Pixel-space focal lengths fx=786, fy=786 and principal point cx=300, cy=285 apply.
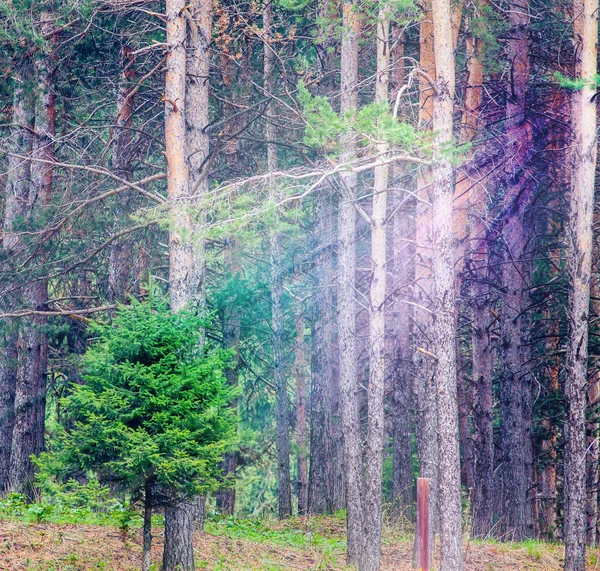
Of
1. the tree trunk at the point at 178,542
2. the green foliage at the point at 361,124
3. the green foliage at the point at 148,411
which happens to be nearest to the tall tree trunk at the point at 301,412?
the tree trunk at the point at 178,542

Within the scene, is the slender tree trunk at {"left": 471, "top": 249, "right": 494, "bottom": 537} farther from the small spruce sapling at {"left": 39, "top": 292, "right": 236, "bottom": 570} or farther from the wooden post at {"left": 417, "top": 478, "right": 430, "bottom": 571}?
the wooden post at {"left": 417, "top": 478, "right": 430, "bottom": 571}

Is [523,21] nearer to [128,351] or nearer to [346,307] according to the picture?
[346,307]

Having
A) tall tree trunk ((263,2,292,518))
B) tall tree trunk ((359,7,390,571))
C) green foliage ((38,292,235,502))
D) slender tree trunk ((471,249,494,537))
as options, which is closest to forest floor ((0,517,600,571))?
tall tree trunk ((359,7,390,571))

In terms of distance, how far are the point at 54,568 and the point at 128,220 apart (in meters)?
7.18

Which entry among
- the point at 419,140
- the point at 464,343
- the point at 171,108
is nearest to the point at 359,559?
the point at 419,140

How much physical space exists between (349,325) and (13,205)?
28.4 feet

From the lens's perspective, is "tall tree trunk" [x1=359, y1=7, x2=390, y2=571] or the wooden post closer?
the wooden post

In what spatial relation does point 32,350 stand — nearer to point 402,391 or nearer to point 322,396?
point 322,396

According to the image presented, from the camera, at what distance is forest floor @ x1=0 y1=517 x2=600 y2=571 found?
1136 cm

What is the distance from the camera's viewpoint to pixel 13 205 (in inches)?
704

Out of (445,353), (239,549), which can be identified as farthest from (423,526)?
(239,549)

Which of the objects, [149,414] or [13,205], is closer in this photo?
[149,414]

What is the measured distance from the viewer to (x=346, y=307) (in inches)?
561

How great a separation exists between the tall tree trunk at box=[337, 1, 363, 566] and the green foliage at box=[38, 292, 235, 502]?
11.6 feet
